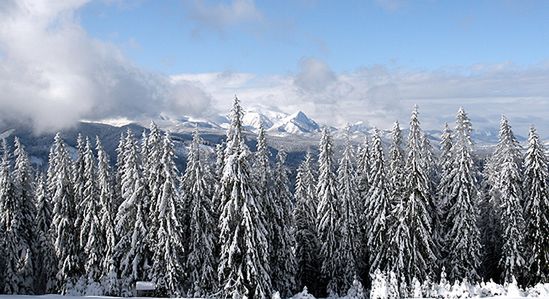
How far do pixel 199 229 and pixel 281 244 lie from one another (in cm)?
715

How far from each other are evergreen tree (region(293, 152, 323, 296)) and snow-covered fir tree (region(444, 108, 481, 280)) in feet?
39.8

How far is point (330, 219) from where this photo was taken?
142 ft

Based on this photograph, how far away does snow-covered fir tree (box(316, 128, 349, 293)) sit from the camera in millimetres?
42938

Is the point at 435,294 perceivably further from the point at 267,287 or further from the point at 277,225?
the point at 277,225

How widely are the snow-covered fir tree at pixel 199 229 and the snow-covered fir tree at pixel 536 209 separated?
26284 mm

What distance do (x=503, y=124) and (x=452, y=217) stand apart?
8831mm

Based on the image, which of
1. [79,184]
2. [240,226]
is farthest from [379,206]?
[79,184]

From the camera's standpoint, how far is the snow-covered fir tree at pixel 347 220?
1687 inches

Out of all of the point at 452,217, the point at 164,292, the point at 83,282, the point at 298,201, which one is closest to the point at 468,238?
the point at 452,217

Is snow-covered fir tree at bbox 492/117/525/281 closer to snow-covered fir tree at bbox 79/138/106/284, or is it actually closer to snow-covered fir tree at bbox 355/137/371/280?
snow-covered fir tree at bbox 355/137/371/280

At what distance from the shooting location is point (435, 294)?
20.5 m

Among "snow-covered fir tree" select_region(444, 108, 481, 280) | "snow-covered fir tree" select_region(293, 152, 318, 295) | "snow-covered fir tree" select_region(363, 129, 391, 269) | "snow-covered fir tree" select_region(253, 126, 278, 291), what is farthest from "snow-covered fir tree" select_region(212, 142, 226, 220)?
"snow-covered fir tree" select_region(444, 108, 481, 280)

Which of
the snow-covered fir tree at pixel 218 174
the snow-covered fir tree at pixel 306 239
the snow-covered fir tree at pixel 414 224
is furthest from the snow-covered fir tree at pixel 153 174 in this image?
the snow-covered fir tree at pixel 414 224

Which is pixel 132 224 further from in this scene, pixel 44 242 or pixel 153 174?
pixel 44 242
